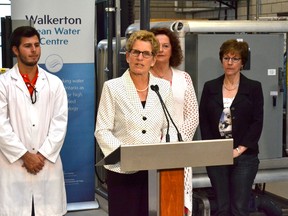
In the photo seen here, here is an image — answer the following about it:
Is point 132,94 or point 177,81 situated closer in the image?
point 132,94

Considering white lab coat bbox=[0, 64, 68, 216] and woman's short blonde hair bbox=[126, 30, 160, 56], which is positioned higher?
woman's short blonde hair bbox=[126, 30, 160, 56]

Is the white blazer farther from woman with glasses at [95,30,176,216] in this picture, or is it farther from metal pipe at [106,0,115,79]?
metal pipe at [106,0,115,79]

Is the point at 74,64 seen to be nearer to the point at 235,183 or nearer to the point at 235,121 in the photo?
the point at 235,121

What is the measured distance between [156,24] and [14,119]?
5.68 ft

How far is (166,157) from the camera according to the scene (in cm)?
219

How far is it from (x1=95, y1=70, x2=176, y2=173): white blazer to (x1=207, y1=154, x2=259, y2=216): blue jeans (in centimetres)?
93

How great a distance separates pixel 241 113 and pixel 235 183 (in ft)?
1.48

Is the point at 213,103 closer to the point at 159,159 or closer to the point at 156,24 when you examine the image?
the point at 156,24

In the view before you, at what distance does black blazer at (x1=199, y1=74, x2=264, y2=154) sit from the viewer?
12.4ft

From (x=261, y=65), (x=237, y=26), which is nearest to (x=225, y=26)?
(x=237, y=26)

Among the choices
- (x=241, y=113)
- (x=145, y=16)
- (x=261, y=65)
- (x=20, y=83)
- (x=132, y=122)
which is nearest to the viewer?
(x=132, y=122)

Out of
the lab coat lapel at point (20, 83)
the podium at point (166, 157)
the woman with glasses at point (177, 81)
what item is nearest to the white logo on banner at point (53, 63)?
the lab coat lapel at point (20, 83)

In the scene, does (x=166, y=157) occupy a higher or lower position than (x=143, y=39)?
lower

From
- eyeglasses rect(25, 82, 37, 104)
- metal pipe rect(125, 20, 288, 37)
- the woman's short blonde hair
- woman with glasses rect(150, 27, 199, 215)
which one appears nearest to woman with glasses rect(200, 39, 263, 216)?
woman with glasses rect(150, 27, 199, 215)
